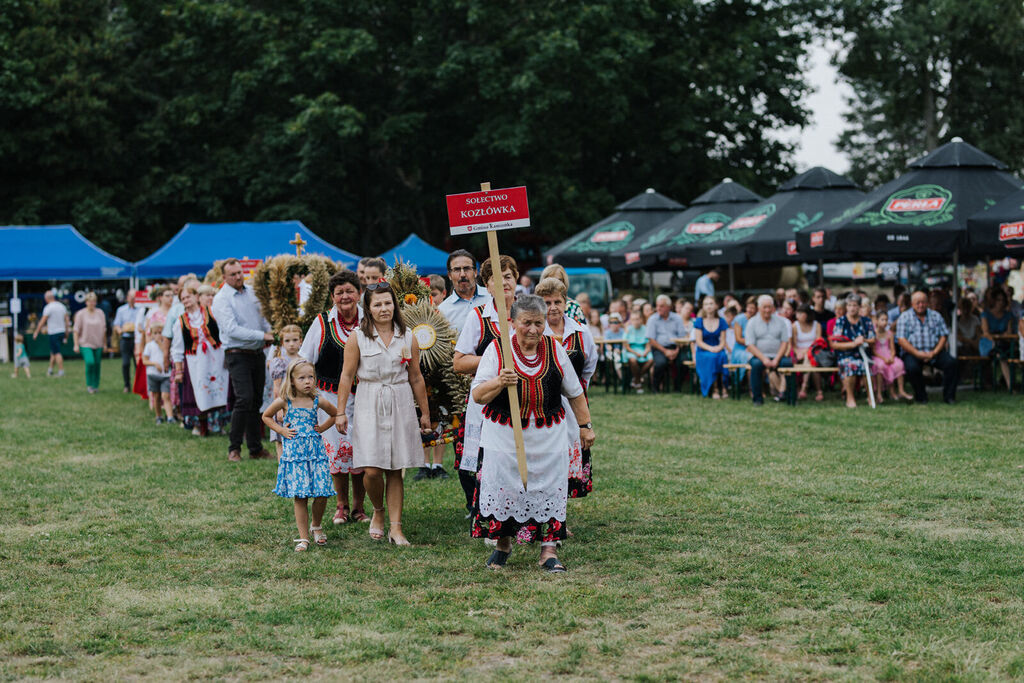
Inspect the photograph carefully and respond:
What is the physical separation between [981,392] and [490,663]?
12.8m

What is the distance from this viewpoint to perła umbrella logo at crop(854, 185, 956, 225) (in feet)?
48.0

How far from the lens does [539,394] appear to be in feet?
21.5

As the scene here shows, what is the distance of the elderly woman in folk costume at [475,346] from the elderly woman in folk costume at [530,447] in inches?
8.5

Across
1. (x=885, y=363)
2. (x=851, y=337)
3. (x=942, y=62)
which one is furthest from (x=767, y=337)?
(x=942, y=62)

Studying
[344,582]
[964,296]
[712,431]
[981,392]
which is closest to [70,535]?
[344,582]

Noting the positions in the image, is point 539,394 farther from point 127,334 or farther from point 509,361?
point 127,334

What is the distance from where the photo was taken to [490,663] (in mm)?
4957

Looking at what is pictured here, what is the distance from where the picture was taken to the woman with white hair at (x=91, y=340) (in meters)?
19.0

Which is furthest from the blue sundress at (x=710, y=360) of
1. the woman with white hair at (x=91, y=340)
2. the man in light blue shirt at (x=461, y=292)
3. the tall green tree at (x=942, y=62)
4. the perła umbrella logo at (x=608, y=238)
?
the tall green tree at (x=942, y=62)

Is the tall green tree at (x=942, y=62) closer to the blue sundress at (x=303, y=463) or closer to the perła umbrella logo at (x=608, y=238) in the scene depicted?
the perła umbrella logo at (x=608, y=238)

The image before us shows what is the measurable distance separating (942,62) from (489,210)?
129 feet

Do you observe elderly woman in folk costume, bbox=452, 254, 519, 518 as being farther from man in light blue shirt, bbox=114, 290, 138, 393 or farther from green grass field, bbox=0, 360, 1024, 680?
man in light blue shirt, bbox=114, 290, 138, 393

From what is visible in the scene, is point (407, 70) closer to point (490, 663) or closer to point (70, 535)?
point (70, 535)

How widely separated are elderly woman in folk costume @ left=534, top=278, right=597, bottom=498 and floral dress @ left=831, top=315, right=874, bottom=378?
8.51m
